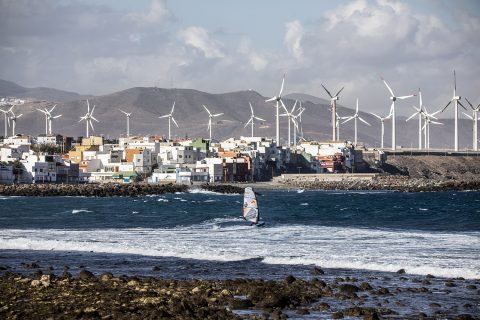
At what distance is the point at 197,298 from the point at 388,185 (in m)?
133

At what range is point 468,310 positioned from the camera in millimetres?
22781

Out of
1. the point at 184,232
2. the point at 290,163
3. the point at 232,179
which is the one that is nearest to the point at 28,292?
the point at 184,232

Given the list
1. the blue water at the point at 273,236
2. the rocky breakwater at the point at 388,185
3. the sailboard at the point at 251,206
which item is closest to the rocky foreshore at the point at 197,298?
the blue water at the point at 273,236

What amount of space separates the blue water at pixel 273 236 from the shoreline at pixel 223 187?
40.7 meters

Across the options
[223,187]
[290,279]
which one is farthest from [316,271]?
[223,187]

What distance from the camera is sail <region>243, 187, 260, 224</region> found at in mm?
55406

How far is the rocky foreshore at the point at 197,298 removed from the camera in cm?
2167

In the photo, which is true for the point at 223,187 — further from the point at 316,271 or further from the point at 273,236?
the point at 316,271

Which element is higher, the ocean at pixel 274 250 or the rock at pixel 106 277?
the rock at pixel 106 277

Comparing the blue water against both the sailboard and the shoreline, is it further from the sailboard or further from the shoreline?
the shoreline

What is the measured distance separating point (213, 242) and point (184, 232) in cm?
732

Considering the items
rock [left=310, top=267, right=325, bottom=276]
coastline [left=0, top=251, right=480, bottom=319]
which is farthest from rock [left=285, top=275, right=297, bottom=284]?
rock [left=310, top=267, right=325, bottom=276]

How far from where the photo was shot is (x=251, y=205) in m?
55.8

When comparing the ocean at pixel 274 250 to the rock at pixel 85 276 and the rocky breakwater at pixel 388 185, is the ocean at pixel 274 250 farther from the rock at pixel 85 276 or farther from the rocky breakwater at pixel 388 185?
the rocky breakwater at pixel 388 185
